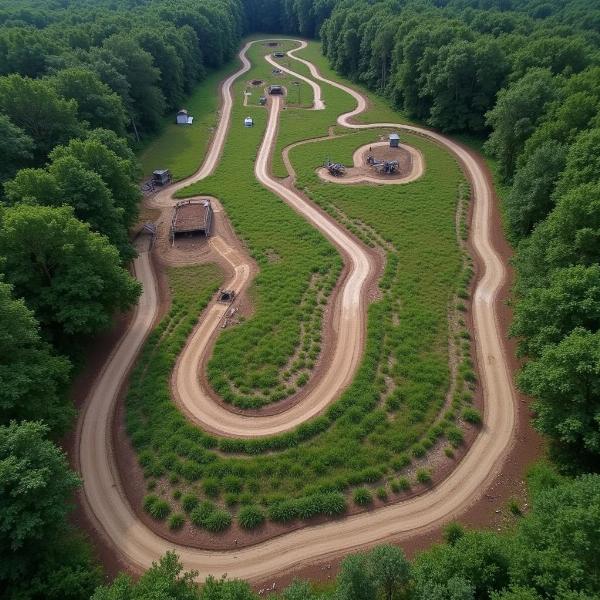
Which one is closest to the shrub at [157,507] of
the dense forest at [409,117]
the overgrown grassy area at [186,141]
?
the dense forest at [409,117]

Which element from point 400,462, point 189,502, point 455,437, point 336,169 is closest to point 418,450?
point 400,462

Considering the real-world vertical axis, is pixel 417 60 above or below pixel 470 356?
above

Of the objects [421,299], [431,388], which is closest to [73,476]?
[431,388]

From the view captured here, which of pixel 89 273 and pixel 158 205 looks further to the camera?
pixel 158 205

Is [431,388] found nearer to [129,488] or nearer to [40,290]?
[129,488]

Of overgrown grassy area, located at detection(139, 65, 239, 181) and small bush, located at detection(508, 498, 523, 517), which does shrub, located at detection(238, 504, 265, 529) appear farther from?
overgrown grassy area, located at detection(139, 65, 239, 181)
